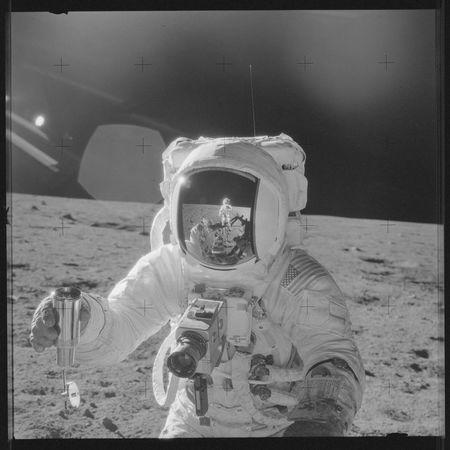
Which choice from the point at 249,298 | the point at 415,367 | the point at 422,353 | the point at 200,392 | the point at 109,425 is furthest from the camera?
the point at 422,353

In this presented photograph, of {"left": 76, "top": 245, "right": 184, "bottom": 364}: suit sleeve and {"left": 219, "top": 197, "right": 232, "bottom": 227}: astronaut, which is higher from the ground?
{"left": 219, "top": 197, "right": 232, "bottom": 227}: astronaut

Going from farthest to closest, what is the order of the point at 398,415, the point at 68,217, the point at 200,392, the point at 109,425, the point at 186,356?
the point at 68,217, the point at 398,415, the point at 109,425, the point at 200,392, the point at 186,356

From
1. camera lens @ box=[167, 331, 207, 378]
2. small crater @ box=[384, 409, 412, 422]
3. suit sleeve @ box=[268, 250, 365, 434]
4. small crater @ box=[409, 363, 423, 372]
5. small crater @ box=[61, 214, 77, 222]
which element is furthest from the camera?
small crater @ box=[61, 214, 77, 222]

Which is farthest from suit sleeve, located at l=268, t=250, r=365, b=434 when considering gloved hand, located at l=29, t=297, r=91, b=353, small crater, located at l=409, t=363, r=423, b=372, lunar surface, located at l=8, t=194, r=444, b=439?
small crater, located at l=409, t=363, r=423, b=372

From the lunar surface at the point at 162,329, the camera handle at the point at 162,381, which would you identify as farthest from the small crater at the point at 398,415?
the camera handle at the point at 162,381

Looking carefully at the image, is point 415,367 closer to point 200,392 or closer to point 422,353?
point 422,353

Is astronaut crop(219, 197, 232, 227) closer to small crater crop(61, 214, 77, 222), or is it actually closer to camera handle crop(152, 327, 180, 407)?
camera handle crop(152, 327, 180, 407)

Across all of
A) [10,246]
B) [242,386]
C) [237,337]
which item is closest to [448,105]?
[237,337]

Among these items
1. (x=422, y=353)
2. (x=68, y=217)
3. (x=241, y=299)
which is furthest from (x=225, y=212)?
(x=68, y=217)
